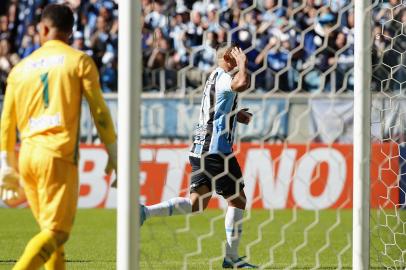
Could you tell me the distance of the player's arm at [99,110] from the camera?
189 inches

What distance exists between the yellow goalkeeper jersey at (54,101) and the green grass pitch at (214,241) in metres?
1.12

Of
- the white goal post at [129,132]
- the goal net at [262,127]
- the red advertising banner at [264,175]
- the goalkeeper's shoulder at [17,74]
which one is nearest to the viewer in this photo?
the white goal post at [129,132]

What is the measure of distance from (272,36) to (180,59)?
147 centimetres

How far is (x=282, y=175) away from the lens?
12.6 metres

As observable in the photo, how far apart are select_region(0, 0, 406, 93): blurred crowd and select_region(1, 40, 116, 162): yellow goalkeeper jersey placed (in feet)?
10.0

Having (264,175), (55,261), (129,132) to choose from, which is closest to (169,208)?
(55,261)

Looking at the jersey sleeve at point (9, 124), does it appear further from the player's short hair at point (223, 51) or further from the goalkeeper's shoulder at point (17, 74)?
the player's short hair at point (223, 51)

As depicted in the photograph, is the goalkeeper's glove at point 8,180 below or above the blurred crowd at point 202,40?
below

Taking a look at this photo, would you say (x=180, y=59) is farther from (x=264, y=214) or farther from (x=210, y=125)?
(x=210, y=125)

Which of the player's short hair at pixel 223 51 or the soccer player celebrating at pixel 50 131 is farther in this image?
the player's short hair at pixel 223 51

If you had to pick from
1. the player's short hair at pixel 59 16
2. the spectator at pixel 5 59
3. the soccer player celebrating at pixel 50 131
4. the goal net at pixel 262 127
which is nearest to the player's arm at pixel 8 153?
the soccer player celebrating at pixel 50 131

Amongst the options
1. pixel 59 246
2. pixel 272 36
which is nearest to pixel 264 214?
pixel 272 36

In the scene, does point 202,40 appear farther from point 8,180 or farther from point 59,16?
point 8,180

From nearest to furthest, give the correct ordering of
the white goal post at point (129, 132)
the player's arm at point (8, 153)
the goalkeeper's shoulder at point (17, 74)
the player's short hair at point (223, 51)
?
1. the white goal post at point (129, 132)
2. the player's arm at point (8, 153)
3. the goalkeeper's shoulder at point (17, 74)
4. the player's short hair at point (223, 51)
